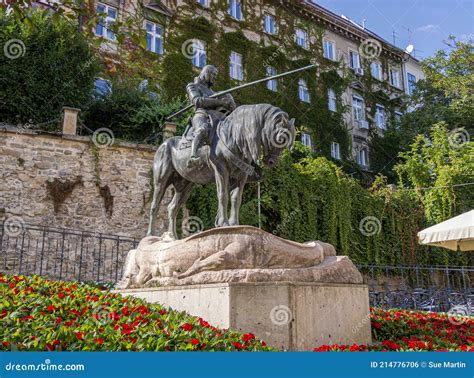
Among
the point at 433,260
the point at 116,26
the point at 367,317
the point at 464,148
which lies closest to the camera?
the point at 116,26

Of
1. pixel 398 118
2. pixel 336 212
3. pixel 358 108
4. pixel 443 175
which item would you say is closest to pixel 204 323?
pixel 336 212

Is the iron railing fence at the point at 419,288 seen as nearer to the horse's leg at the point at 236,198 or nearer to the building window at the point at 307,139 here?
the horse's leg at the point at 236,198

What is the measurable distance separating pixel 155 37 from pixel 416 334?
19.3 metres

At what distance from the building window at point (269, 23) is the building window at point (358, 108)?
7665 millimetres

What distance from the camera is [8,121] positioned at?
15328mm

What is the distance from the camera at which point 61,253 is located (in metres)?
12.8

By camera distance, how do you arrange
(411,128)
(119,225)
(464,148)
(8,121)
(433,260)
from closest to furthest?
(119,225) → (8,121) → (433,260) → (464,148) → (411,128)

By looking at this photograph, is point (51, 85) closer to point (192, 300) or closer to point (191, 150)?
point (191, 150)

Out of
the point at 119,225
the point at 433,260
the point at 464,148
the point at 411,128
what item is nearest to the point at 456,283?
the point at 433,260

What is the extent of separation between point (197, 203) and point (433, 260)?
11.8 meters

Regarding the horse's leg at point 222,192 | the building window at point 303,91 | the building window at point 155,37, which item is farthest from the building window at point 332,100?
the horse's leg at point 222,192

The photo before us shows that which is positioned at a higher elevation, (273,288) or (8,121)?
(8,121)

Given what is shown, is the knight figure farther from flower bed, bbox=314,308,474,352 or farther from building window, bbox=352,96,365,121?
building window, bbox=352,96,365,121

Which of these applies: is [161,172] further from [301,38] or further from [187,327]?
[301,38]
